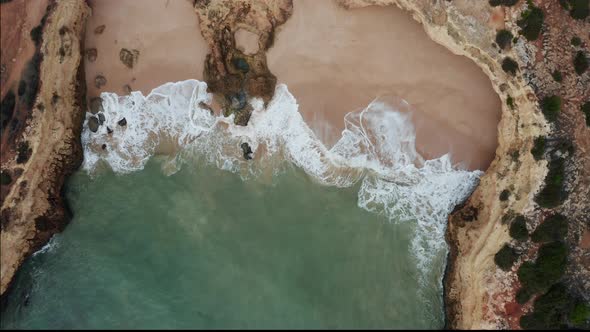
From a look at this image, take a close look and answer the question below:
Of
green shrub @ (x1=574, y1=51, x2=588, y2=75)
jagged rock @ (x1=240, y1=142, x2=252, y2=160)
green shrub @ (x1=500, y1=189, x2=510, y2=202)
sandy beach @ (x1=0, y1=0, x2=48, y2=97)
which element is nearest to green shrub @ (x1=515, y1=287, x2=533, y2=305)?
green shrub @ (x1=500, y1=189, x2=510, y2=202)

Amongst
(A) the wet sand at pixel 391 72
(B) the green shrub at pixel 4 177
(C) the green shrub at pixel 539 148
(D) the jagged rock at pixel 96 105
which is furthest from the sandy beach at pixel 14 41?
(C) the green shrub at pixel 539 148

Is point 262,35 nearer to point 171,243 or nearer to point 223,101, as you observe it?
point 223,101

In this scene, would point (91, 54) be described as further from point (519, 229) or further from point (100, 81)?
point (519, 229)

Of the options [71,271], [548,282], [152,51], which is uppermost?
[152,51]

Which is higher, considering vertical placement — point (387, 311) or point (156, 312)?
point (387, 311)

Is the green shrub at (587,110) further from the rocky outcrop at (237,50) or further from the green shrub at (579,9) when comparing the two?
the rocky outcrop at (237,50)

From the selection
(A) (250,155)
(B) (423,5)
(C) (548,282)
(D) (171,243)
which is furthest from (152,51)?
(C) (548,282)
